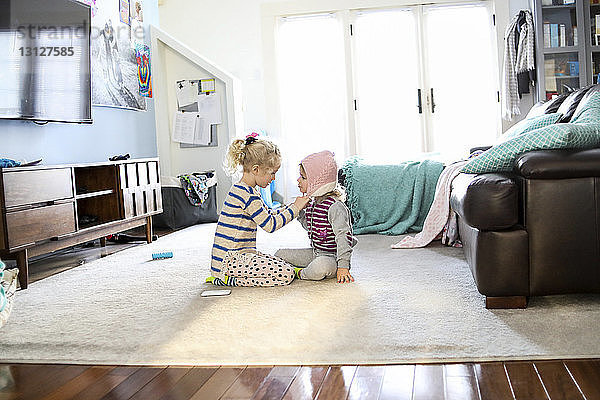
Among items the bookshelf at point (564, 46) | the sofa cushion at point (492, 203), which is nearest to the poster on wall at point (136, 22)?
the bookshelf at point (564, 46)

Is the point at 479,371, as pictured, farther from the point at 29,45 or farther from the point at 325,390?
the point at 29,45

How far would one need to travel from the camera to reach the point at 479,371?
5.68 ft

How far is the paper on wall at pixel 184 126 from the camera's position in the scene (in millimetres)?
6152

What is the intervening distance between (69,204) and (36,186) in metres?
0.34

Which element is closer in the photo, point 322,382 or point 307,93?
point 322,382

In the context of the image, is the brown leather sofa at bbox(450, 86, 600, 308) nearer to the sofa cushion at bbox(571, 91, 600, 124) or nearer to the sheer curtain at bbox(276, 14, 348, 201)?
the sofa cushion at bbox(571, 91, 600, 124)

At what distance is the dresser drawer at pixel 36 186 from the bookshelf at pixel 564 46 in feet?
14.2

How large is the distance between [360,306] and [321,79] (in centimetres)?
485

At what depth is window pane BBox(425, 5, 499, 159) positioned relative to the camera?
673 centimetres

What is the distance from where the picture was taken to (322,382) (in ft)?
5.61

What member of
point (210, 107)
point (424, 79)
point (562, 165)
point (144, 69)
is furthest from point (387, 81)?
point (562, 165)

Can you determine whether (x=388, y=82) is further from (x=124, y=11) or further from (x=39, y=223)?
(x=39, y=223)

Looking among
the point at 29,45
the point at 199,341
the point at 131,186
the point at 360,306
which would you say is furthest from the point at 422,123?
the point at 199,341

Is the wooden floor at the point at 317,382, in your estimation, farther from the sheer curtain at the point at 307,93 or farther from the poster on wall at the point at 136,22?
the sheer curtain at the point at 307,93
